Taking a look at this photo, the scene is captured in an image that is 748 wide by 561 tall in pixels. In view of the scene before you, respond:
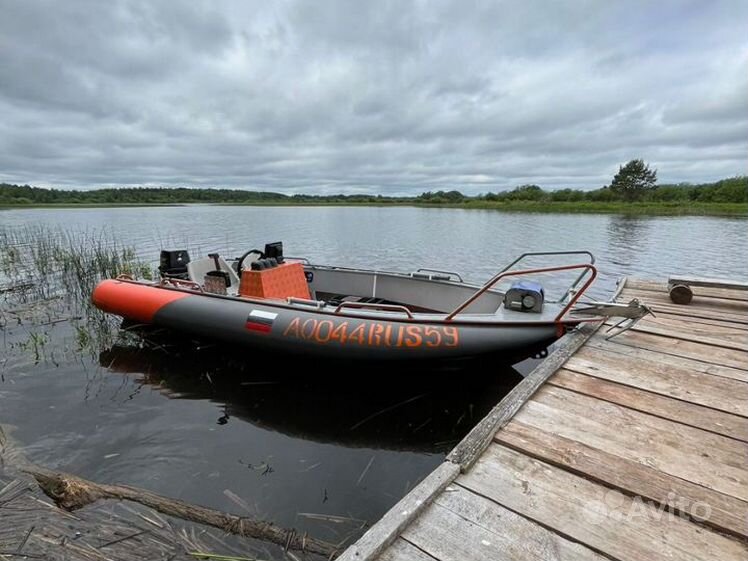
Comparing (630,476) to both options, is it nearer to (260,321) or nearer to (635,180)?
(260,321)

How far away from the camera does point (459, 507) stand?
5.75 ft

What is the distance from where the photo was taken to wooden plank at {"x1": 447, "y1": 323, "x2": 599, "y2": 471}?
2.07 metres

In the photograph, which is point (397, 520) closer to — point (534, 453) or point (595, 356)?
point (534, 453)

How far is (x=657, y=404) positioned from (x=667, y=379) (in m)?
0.48

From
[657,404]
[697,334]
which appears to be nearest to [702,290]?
[697,334]

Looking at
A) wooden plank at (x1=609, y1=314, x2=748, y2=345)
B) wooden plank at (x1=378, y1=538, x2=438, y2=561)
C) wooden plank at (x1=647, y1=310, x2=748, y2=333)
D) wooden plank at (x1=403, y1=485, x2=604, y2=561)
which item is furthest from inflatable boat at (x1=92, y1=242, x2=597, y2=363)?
wooden plank at (x1=378, y1=538, x2=438, y2=561)

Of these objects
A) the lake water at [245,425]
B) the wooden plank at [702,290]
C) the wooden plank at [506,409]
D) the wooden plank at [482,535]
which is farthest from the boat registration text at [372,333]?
the wooden plank at [702,290]

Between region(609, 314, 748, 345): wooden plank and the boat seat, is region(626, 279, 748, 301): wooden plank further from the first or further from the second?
the boat seat

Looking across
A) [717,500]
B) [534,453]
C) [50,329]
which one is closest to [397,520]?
[534,453]

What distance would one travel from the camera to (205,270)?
626 cm

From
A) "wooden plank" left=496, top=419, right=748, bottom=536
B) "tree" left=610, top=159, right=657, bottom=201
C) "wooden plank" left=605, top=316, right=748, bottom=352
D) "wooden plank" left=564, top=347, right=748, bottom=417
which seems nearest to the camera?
"wooden plank" left=496, top=419, right=748, bottom=536

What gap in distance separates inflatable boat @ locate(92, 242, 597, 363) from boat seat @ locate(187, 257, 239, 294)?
0.7 inches

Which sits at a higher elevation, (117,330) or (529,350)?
(529,350)

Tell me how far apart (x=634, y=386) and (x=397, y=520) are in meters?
2.17
